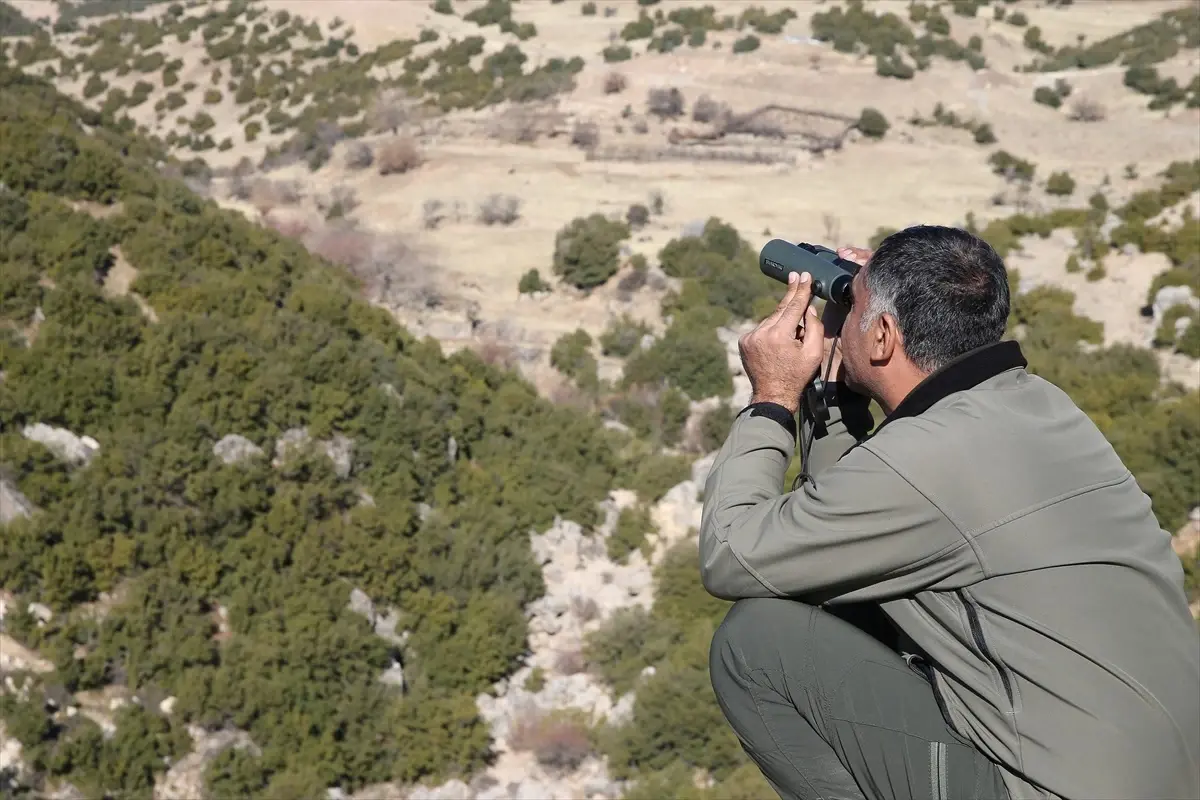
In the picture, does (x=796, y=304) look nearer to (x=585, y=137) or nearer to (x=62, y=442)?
(x=62, y=442)

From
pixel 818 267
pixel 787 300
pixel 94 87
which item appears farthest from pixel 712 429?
pixel 94 87

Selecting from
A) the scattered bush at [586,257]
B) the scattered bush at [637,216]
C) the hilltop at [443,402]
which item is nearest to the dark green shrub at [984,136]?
the hilltop at [443,402]

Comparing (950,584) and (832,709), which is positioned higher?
(950,584)

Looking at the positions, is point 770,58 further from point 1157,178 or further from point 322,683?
point 322,683

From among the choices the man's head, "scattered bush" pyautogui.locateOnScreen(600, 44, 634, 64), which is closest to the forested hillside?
the man's head

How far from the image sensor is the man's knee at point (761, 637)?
2.24 meters

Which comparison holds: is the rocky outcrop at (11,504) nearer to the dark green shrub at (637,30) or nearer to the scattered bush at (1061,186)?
the scattered bush at (1061,186)

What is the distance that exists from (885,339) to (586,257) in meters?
14.7

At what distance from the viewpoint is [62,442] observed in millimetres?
7820

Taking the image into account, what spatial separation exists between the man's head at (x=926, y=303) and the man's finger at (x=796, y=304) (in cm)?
25

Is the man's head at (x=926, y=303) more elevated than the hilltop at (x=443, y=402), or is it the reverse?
the man's head at (x=926, y=303)

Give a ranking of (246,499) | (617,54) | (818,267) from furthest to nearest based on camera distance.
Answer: (617,54)
(246,499)
(818,267)

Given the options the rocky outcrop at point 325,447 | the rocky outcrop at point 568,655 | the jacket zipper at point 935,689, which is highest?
the jacket zipper at point 935,689

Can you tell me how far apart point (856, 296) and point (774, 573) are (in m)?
0.68
